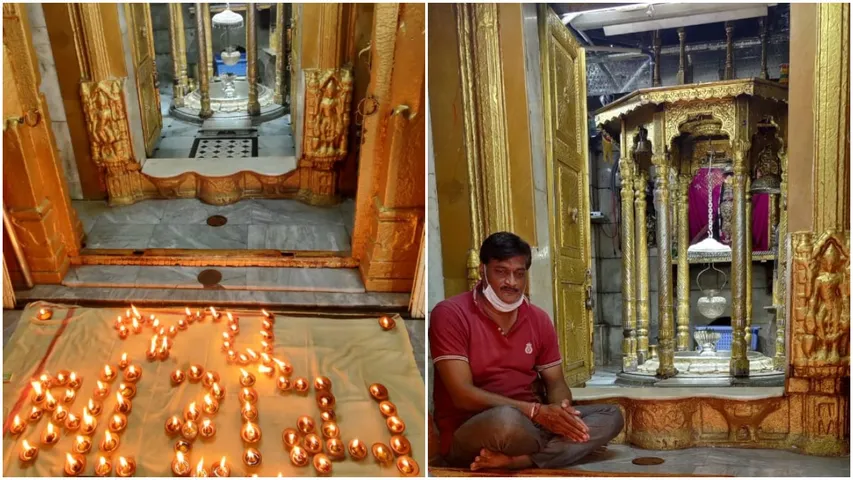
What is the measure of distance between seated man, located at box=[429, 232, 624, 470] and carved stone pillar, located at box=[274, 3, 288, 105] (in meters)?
5.16

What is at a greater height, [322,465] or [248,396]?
[248,396]

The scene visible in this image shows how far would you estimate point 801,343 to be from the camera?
11.7ft

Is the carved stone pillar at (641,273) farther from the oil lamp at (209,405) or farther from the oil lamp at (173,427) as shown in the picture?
the oil lamp at (173,427)

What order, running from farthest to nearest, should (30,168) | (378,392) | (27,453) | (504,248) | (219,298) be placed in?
(219,298)
(30,168)
(378,392)
(27,453)
(504,248)

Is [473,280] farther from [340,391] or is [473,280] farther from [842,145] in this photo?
[842,145]

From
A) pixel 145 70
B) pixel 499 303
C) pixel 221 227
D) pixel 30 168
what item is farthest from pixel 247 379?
pixel 145 70

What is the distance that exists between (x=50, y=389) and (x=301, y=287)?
165 cm

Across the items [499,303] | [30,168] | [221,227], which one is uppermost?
[30,168]

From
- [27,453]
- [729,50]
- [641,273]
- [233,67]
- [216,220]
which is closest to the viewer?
[27,453]

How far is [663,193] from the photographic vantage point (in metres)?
6.08

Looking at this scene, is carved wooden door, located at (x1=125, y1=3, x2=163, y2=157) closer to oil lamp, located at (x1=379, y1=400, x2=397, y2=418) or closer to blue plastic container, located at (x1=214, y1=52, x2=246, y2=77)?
blue plastic container, located at (x1=214, y1=52, x2=246, y2=77)

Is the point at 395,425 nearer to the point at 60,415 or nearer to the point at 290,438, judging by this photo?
the point at 290,438

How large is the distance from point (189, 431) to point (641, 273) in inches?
164

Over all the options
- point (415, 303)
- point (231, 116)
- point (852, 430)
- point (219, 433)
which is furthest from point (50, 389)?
point (231, 116)
